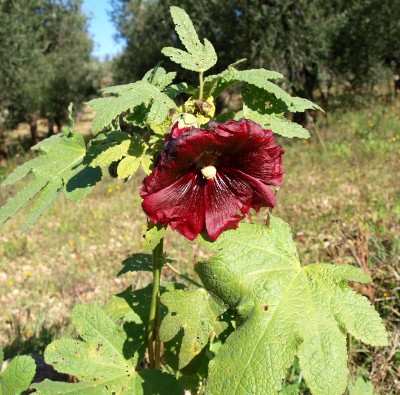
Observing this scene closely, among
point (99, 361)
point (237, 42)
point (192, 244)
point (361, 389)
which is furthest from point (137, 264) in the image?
point (237, 42)

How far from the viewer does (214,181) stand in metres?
1.04

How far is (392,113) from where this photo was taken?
941 centimetres

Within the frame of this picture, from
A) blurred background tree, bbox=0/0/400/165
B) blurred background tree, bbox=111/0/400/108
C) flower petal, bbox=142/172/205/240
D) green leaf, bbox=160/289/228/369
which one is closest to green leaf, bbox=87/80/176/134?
flower petal, bbox=142/172/205/240

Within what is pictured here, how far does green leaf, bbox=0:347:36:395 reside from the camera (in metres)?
1.13

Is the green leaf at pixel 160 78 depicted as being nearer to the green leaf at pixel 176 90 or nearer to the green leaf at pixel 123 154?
the green leaf at pixel 176 90

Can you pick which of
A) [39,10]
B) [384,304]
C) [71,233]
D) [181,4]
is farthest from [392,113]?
[39,10]

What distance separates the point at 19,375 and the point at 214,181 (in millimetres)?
671

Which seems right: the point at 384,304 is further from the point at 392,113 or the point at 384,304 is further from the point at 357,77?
the point at 357,77

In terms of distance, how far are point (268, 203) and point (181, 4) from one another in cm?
1050

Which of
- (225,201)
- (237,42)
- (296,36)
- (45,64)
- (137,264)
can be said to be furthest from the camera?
(45,64)

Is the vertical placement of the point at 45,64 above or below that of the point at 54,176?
below

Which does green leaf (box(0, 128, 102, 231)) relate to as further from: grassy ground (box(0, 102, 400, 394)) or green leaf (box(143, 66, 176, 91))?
grassy ground (box(0, 102, 400, 394))

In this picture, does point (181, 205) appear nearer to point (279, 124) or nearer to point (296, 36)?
point (279, 124)

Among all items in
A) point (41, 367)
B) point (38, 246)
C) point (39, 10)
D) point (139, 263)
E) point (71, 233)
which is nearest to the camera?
point (139, 263)
